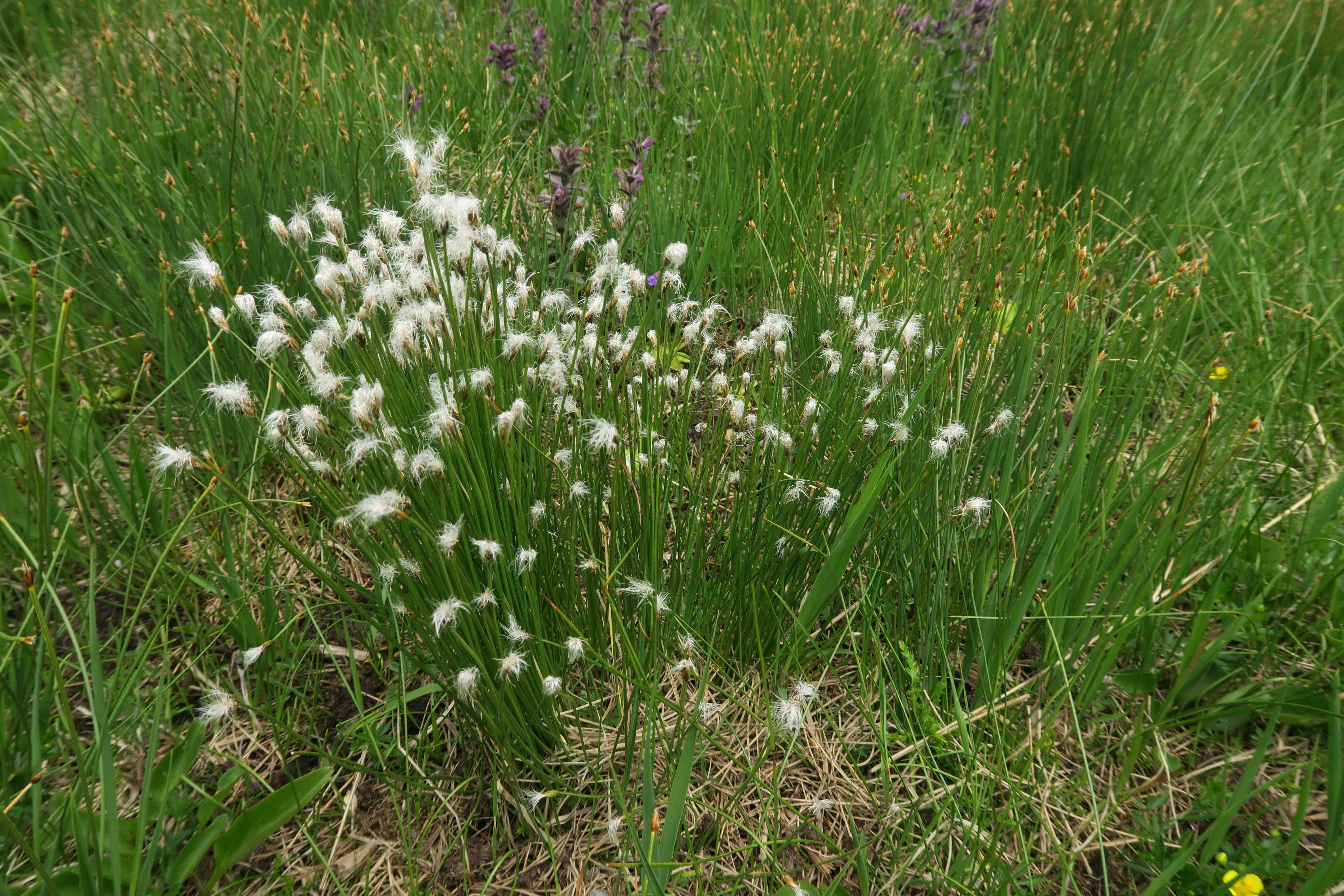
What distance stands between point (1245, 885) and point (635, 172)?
230cm

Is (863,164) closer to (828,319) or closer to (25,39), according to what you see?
(828,319)

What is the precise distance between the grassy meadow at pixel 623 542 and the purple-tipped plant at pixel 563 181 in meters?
0.02

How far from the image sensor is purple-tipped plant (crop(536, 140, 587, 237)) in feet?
7.15

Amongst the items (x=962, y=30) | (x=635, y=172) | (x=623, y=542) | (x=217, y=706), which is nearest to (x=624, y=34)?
(x=635, y=172)

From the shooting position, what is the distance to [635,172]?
245cm

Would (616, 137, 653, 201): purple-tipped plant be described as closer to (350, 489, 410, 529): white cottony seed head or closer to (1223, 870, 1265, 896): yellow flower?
(350, 489, 410, 529): white cottony seed head

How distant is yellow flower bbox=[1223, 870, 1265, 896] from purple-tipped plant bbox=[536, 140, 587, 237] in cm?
216

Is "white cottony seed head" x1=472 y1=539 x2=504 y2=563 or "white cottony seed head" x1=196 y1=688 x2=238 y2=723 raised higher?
"white cottony seed head" x1=472 y1=539 x2=504 y2=563


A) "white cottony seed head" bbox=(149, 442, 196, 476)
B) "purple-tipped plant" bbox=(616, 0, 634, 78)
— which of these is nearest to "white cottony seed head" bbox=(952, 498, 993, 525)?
"white cottony seed head" bbox=(149, 442, 196, 476)

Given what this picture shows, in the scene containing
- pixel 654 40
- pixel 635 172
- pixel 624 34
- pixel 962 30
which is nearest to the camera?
pixel 635 172

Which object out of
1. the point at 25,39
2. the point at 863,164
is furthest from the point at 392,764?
the point at 25,39

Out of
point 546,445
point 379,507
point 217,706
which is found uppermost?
point 379,507

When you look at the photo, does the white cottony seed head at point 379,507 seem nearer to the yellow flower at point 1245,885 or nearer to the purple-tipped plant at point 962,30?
the yellow flower at point 1245,885

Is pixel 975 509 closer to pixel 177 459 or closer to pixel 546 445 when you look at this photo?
pixel 546 445
